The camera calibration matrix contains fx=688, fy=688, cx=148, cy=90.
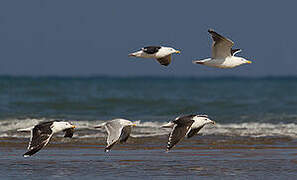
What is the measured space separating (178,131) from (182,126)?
197 mm

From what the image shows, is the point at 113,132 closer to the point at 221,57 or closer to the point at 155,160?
the point at 155,160

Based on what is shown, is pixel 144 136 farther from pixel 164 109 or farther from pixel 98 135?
pixel 164 109

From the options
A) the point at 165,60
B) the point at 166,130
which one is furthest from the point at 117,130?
the point at 166,130

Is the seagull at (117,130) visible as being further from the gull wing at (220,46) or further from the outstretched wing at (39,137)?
the gull wing at (220,46)

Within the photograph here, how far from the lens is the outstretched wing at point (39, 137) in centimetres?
1012

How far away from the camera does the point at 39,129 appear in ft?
34.4

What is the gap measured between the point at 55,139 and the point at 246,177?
19.4 ft

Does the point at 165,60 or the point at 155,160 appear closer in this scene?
the point at 155,160

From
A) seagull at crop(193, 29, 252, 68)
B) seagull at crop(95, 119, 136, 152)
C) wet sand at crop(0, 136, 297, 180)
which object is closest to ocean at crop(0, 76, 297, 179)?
wet sand at crop(0, 136, 297, 180)

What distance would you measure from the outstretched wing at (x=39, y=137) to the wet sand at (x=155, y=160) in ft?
1.06

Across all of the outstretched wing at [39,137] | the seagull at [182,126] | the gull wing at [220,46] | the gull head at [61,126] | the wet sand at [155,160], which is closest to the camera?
the wet sand at [155,160]

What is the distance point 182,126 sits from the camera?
34.8ft

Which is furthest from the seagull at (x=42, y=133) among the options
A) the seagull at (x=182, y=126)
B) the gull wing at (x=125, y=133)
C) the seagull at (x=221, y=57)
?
the seagull at (x=221, y=57)

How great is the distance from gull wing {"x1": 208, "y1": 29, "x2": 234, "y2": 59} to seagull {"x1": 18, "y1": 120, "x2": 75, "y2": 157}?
2.65m
